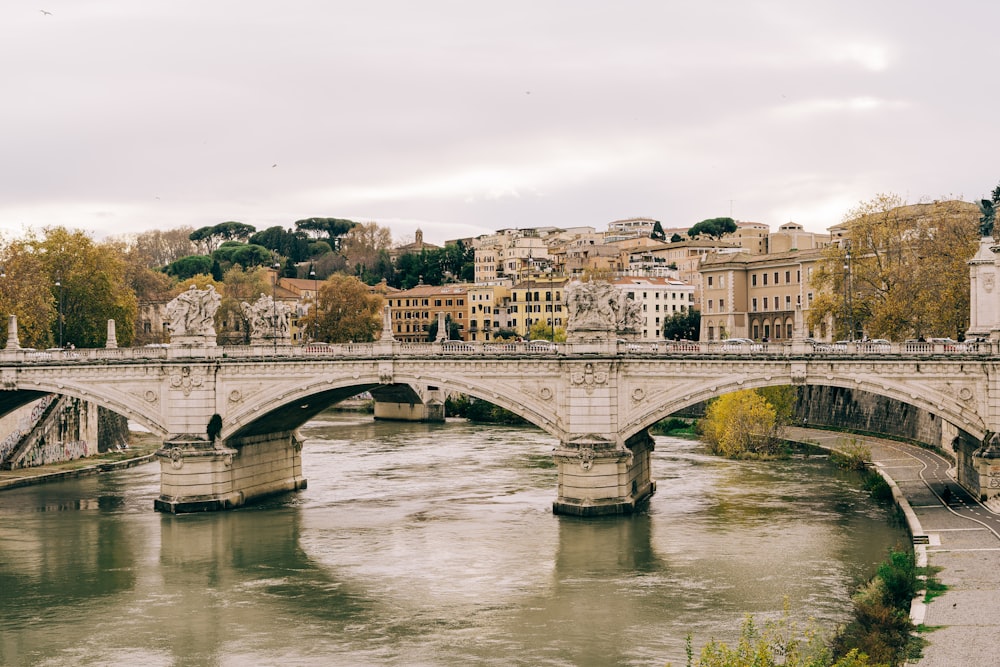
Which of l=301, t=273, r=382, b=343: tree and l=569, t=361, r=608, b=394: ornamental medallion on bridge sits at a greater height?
l=301, t=273, r=382, b=343: tree

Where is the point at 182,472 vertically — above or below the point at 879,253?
below

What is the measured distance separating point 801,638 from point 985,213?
25459 millimetres

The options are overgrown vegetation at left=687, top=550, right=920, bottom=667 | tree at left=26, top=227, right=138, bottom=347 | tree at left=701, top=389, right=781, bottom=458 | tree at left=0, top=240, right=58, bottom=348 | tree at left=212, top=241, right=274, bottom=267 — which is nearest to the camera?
overgrown vegetation at left=687, top=550, right=920, bottom=667

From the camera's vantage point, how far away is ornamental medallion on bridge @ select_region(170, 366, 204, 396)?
39719 mm

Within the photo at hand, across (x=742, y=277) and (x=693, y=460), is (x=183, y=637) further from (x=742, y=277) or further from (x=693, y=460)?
(x=742, y=277)

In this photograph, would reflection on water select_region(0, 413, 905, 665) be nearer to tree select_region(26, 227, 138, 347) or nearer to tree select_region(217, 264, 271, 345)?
tree select_region(26, 227, 138, 347)

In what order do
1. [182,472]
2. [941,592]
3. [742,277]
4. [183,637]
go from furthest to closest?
[742,277] < [182,472] < [183,637] < [941,592]

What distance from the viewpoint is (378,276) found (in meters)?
129

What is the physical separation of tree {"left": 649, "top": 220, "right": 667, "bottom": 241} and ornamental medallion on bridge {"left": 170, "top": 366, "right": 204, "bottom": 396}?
105 m

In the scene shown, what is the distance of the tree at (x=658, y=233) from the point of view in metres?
142

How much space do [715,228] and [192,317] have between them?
104794mm

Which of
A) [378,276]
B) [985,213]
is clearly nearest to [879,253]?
[985,213]

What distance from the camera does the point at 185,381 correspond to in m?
39.8

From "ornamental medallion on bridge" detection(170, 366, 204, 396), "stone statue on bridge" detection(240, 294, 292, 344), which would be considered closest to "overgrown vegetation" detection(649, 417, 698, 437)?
"stone statue on bridge" detection(240, 294, 292, 344)
